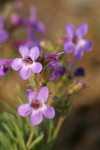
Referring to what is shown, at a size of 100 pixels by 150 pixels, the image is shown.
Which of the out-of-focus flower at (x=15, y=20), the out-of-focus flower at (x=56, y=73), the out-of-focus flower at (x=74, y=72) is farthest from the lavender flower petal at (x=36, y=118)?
the out-of-focus flower at (x=15, y=20)

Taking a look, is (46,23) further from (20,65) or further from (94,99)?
(20,65)

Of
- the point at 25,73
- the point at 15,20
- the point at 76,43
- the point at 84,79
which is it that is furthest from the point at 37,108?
the point at 84,79

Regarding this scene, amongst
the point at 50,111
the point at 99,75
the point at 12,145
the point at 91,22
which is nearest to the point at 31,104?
the point at 50,111

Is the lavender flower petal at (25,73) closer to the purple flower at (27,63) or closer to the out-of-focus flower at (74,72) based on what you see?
the purple flower at (27,63)

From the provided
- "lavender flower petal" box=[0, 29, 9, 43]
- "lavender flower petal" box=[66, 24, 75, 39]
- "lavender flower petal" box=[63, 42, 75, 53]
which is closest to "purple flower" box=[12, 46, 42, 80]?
"lavender flower petal" box=[63, 42, 75, 53]

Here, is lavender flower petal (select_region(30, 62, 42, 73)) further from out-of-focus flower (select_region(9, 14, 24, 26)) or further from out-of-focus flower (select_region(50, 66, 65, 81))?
out-of-focus flower (select_region(9, 14, 24, 26))

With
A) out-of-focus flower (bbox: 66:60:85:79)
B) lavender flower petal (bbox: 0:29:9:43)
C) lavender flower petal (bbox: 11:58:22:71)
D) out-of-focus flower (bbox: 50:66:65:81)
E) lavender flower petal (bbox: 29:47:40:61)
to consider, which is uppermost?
lavender flower petal (bbox: 29:47:40:61)

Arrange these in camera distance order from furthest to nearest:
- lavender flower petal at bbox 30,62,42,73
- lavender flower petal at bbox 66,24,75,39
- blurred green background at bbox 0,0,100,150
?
blurred green background at bbox 0,0,100,150
lavender flower petal at bbox 66,24,75,39
lavender flower petal at bbox 30,62,42,73

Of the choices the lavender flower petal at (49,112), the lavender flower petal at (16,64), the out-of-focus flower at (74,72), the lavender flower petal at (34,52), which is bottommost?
the out-of-focus flower at (74,72)
